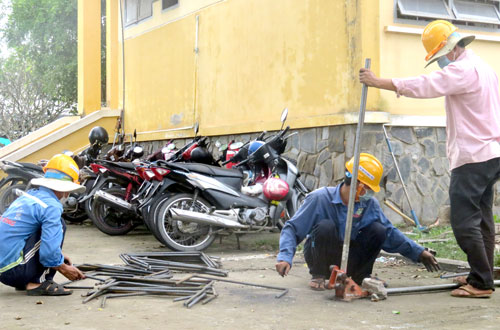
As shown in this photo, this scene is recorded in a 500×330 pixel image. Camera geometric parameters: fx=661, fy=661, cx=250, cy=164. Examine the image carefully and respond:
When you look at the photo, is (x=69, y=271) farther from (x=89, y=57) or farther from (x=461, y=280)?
(x=89, y=57)

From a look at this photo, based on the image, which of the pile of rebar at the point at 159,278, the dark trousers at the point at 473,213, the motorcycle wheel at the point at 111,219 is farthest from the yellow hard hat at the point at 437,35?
the motorcycle wheel at the point at 111,219

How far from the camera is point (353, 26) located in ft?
30.0

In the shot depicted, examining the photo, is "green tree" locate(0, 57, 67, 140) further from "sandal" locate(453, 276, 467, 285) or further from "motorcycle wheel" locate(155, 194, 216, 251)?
"sandal" locate(453, 276, 467, 285)

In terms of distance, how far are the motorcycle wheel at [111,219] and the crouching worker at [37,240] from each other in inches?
159

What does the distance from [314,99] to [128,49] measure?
7867 mm

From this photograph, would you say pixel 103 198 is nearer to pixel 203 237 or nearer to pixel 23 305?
pixel 203 237

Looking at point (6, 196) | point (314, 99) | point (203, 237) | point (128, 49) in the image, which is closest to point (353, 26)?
point (314, 99)

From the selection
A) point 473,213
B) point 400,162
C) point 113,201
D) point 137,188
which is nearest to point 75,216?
point 137,188

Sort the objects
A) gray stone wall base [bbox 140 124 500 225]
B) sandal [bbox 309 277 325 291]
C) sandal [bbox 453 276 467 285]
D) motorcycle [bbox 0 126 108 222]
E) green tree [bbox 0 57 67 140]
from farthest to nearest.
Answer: green tree [bbox 0 57 67 140]
motorcycle [bbox 0 126 108 222]
gray stone wall base [bbox 140 124 500 225]
sandal [bbox 309 277 325 291]
sandal [bbox 453 276 467 285]

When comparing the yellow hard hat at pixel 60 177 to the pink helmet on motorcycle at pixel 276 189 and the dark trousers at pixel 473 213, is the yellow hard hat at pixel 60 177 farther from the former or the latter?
the dark trousers at pixel 473 213

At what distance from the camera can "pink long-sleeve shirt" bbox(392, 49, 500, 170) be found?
4.89 meters

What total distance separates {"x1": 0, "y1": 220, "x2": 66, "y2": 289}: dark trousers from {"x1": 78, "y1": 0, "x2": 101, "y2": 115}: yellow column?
13239 millimetres

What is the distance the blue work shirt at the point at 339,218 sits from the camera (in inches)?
197

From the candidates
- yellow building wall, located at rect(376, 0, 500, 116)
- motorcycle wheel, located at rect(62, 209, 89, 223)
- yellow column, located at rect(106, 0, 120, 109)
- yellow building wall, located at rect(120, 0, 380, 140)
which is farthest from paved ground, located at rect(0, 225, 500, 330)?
yellow column, located at rect(106, 0, 120, 109)
